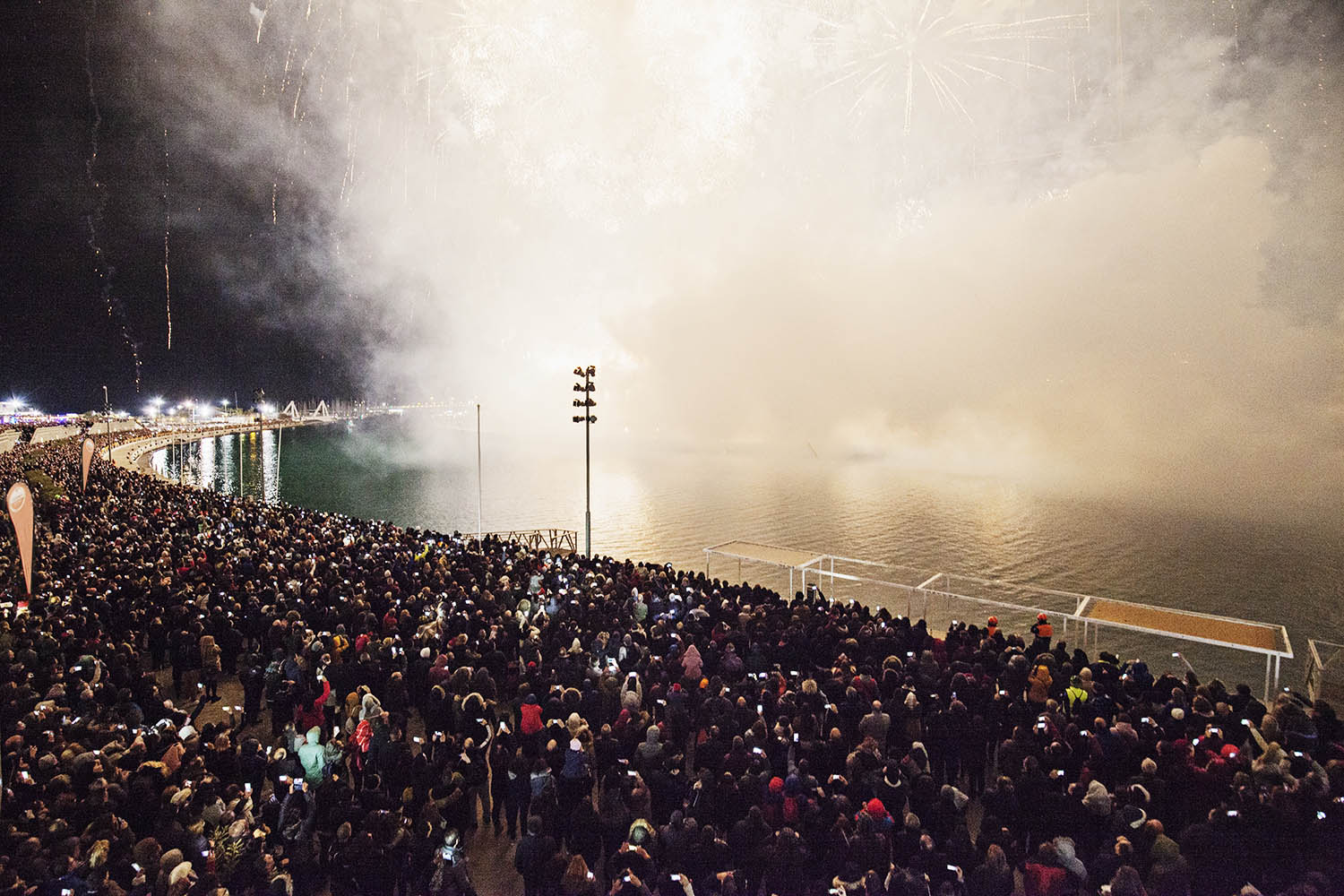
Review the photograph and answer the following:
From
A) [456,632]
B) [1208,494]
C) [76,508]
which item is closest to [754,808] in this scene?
[456,632]

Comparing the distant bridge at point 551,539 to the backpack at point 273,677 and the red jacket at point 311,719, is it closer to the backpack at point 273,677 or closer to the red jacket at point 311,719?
the backpack at point 273,677

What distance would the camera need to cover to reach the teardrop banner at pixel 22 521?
13.5 meters

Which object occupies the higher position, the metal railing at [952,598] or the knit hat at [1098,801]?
the knit hat at [1098,801]

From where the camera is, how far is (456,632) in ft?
38.8

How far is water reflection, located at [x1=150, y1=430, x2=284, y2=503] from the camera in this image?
5569 cm

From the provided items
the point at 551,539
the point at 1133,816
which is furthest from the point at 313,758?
the point at 551,539

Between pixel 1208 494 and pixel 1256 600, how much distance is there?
48904 mm

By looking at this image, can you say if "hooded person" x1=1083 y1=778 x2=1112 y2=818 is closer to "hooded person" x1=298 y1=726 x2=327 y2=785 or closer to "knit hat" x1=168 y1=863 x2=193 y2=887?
"hooded person" x1=298 y1=726 x2=327 y2=785

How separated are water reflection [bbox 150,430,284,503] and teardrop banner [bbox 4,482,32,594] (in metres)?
35.3

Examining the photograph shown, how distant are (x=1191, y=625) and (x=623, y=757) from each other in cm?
1282

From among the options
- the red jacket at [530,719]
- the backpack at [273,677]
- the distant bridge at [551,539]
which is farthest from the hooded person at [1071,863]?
the distant bridge at [551,539]

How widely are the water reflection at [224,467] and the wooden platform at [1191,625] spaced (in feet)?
168

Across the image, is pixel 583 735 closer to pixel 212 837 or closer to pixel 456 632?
pixel 212 837

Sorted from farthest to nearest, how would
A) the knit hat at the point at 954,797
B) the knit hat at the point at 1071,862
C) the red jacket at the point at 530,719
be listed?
the red jacket at the point at 530,719, the knit hat at the point at 954,797, the knit hat at the point at 1071,862
